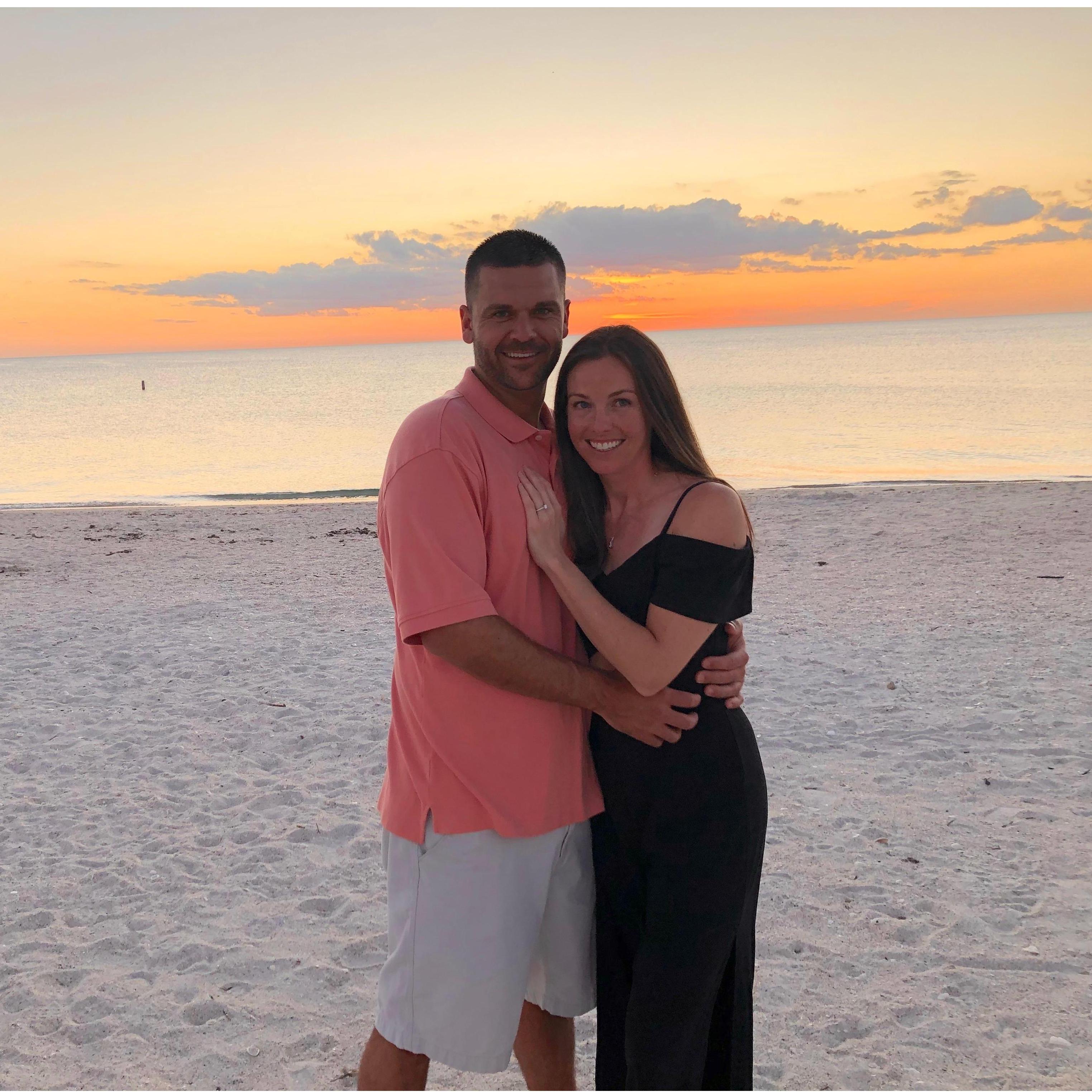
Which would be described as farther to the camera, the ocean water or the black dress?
the ocean water

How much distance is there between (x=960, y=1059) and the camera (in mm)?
3289

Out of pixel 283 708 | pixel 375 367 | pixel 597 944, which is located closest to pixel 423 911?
pixel 597 944

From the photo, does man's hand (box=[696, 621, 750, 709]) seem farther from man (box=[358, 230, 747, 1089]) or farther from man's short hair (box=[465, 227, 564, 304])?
man's short hair (box=[465, 227, 564, 304])

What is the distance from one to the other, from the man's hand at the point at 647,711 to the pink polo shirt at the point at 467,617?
144mm

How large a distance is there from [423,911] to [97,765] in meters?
4.31

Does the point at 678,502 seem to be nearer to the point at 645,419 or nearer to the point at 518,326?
the point at 645,419

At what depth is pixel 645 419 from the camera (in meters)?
2.57

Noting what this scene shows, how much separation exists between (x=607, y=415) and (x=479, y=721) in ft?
2.76

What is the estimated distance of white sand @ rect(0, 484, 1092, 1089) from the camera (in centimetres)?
344

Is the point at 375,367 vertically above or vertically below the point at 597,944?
above

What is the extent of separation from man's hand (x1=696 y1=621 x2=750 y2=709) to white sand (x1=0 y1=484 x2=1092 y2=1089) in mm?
1573

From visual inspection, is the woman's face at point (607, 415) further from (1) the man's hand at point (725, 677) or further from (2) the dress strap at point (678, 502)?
(1) the man's hand at point (725, 677)

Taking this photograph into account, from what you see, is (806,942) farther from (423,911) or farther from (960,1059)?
(423,911)

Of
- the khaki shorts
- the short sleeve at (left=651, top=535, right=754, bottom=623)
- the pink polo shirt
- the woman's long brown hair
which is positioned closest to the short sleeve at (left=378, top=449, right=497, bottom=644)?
the pink polo shirt
